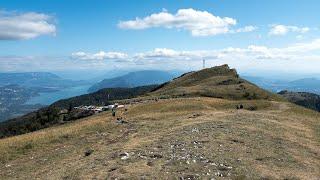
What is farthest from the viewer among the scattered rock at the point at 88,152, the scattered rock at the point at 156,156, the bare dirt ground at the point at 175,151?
the scattered rock at the point at 88,152

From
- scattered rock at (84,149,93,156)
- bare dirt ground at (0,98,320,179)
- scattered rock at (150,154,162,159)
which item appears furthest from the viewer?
scattered rock at (84,149,93,156)

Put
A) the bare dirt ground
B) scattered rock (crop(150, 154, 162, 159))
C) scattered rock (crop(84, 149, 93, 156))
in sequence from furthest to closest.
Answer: scattered rock (crop(84, 149, 93, 156))
scattered rock (crop(150, 154, 162, 159))
the bare dirt ground

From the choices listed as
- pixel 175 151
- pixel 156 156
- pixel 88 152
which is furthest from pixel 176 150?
pixel 88 152

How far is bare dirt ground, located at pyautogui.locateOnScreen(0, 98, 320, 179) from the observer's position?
29188 millimetres

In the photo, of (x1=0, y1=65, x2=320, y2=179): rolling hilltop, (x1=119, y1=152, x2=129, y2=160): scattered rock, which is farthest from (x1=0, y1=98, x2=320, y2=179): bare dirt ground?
(x1=119, y1=152, x2=129, y2=160): scattered rock

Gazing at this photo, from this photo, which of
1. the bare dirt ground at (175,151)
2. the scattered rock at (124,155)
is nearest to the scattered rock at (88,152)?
the bare dirt ground at (175,151)

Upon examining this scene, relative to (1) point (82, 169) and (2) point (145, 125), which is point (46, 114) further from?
(1) point (82, 169)

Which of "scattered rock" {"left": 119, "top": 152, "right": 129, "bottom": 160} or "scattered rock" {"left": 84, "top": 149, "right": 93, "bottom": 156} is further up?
"scattered rock" {"left": 119, "top": 152, "right": 129, "bottom": 160}

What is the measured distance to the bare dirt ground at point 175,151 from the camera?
29188 millimetres

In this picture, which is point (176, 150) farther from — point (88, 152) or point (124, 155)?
point (88, 152)

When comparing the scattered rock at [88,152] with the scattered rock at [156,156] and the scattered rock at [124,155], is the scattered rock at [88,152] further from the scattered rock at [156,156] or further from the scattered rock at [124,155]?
the scattered rock at [156,156]

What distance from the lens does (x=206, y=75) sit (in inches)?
7205

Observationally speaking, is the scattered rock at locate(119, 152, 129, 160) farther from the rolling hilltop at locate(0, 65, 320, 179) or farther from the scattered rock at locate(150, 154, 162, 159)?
the scattered rock at locate(150, 154, 162, 159)

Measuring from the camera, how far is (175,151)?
34750 mm
